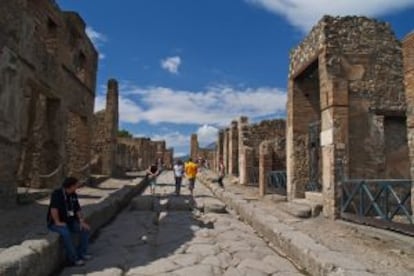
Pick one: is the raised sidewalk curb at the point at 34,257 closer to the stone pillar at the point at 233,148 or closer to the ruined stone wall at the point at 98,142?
the ruined stone wall at the point at 98,142

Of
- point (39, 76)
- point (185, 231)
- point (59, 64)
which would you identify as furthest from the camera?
point (59, 64)

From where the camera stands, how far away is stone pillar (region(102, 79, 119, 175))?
2420 cm

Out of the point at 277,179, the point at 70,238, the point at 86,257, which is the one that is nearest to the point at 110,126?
the point at 277,179

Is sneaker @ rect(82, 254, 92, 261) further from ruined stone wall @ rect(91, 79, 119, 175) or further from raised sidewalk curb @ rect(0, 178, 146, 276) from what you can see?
ruined stone wall @ rect(91, 79, 119, 175)

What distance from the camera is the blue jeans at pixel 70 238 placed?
5.56 meters

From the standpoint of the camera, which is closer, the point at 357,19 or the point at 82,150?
the point at 357,19

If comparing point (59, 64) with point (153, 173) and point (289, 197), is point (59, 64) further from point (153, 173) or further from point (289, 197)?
point (289, 197)

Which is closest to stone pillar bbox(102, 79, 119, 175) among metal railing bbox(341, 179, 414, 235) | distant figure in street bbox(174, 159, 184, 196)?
distant figure in street bbox(174, 159, 184, 196)

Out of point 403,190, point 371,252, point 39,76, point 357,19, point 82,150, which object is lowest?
point 371,252

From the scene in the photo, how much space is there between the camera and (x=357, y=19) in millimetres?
10602

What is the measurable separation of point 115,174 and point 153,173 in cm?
945

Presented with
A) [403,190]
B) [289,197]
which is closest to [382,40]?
[403,190]

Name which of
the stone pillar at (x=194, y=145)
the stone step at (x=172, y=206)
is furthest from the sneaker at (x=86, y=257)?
the stone pillar at (x=194, y=145)

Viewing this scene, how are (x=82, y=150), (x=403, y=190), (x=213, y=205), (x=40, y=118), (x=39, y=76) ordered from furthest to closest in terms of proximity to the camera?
(x=82, y=150)
(x=40, y=118)
(x=39, y=76)
(x=213, y=205)
(x=403, y=190)
